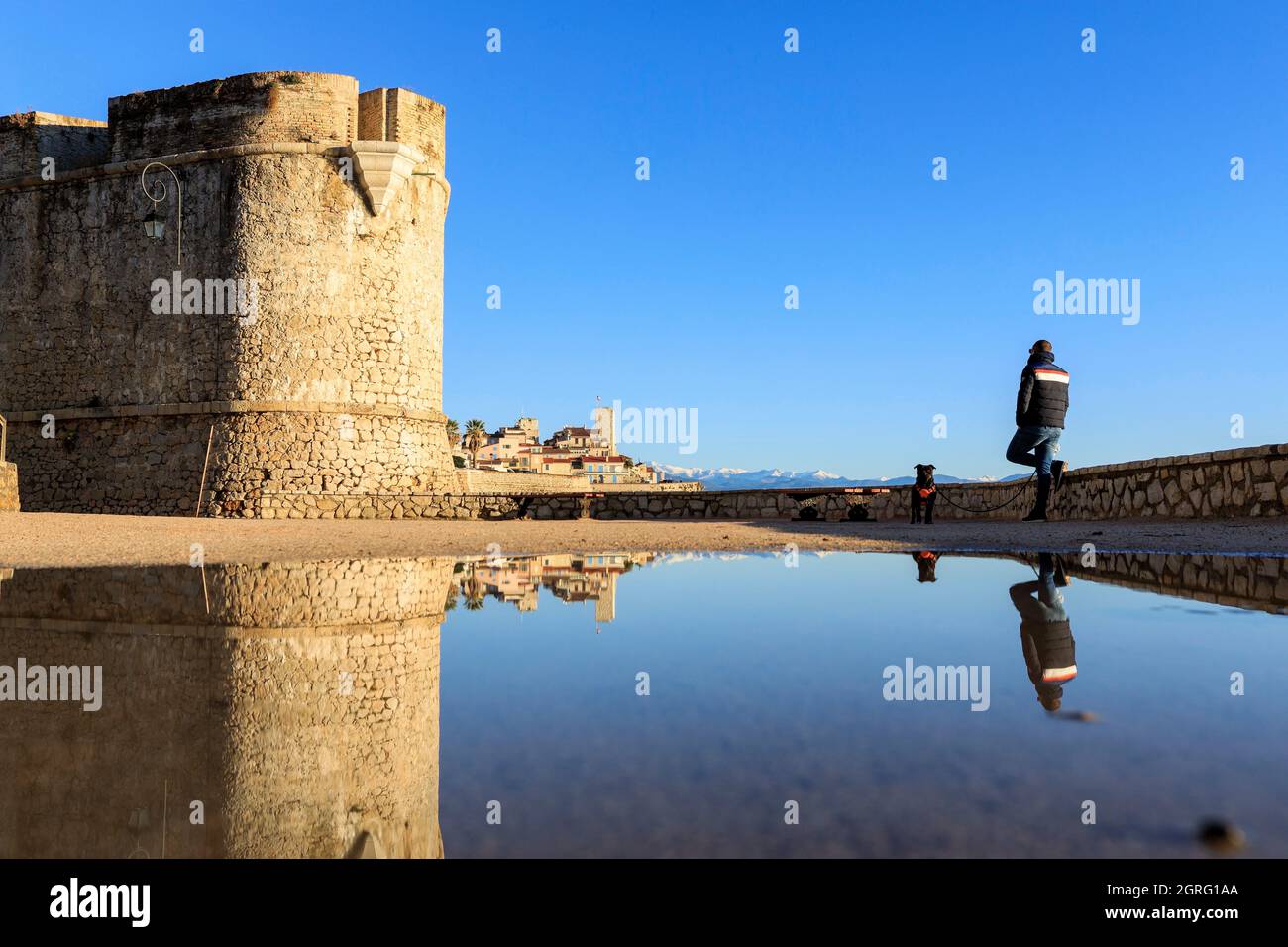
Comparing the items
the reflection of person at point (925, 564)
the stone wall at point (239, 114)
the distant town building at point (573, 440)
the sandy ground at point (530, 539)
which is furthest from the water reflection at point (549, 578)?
the distant town building at point (573, 440)

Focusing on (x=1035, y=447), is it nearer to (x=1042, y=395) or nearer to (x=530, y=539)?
(x=1042, y=395)

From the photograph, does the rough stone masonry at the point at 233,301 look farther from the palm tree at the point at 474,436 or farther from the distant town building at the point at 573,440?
the distant town building at the point at 573,440

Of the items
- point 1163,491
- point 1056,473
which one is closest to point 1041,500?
point 1056,473

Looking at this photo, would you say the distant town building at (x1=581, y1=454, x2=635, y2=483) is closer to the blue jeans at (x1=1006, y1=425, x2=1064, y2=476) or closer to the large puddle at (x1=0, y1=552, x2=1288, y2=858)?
the blue jeans at (x1=1006, y1=425, x2=1064, y2=476)

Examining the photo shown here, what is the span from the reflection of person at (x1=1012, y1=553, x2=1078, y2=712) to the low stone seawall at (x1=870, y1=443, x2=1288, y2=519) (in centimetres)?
560

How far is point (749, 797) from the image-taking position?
1771 millimetres

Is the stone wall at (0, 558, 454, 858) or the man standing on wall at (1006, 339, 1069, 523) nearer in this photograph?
the stone wall at (0, 558, 454, 858)

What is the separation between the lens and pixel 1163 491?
11320 mm

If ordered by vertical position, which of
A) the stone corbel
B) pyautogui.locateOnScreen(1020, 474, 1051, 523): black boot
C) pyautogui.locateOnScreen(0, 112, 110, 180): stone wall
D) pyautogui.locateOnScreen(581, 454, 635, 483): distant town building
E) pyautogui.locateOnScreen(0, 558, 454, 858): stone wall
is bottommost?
pyautogui.locateOnScreen(0, 558, 454, 858): stone wall

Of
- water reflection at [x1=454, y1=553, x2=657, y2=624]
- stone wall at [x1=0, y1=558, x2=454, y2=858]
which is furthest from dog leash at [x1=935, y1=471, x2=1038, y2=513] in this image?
stone wall at [x1=0, y1=558, x2=454, y2=858]

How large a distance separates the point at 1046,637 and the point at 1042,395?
27.9 feet

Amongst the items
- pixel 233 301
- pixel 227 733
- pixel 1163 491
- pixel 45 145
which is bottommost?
pixel 227 733

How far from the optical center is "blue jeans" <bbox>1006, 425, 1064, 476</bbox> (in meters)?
11.4
